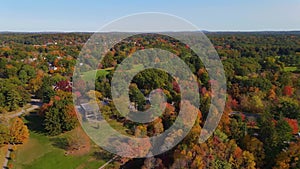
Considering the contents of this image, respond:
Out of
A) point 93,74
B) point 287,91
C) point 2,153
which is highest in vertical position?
point 287,91

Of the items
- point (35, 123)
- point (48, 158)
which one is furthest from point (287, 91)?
point (35, 123)

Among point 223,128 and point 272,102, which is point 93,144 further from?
point 272,102

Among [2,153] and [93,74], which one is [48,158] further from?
[93,74]

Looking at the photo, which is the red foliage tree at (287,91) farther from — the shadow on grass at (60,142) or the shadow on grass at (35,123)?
the shadow on grass at (35,123)

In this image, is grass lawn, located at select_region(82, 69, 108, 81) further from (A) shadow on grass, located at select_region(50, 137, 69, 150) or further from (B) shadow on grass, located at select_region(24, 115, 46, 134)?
(A) shadow on grass, located at select_region(50, 137, 69, 150)

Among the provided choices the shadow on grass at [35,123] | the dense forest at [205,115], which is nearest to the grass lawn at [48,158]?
the dense forest at [205,115]

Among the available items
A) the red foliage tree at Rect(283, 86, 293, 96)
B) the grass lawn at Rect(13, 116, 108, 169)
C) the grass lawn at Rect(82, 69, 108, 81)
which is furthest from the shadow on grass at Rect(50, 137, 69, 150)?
the red foliage tree at Rect(283, 86, 293, 96)
